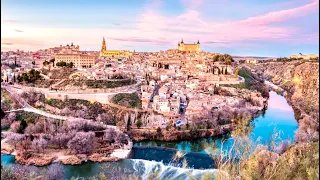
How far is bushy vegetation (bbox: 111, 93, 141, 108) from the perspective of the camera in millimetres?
6766

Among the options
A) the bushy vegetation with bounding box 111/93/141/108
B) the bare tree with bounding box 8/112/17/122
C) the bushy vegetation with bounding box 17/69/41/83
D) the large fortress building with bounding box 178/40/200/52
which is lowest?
the bare tree with bounding box 8/112/17/122

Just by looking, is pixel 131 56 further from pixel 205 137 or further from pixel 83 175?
pixel 83 175

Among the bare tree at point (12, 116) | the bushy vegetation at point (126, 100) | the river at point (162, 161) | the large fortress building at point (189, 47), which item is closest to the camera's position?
the river at point (162, 161)

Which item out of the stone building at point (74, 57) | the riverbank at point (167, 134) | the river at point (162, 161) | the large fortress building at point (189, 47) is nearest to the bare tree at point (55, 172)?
the river at point (162, 161)

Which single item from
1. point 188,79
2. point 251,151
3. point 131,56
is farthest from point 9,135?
point 131,56

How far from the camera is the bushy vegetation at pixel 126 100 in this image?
6766 mm

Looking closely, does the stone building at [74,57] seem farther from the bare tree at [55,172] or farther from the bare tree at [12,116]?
the bare tree at [55,172]

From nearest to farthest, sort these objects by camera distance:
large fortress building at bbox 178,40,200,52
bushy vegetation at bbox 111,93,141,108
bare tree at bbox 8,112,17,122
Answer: bare tree at bbox 8,112,17,122
bushy vegetation at bbox 111,93,141,108
large fortress building at bbox 178,40,200,52

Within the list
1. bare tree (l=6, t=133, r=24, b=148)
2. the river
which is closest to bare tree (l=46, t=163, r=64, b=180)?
the river

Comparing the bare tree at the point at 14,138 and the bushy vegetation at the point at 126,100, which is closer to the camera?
the bare tree at the point at 14,138

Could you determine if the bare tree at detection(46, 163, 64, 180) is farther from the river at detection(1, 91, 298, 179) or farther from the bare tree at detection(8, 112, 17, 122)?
the bare tree at detection(8, 112, 17, 122)

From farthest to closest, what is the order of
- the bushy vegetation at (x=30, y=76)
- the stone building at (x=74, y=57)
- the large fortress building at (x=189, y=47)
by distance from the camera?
the large fortress building at (x=189, y=47) → the stone building at (x=74, y=57) → the bushy vegetation at (x=30, y=76)

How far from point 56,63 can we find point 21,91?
259cm

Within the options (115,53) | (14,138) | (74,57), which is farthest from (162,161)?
(115,53)
